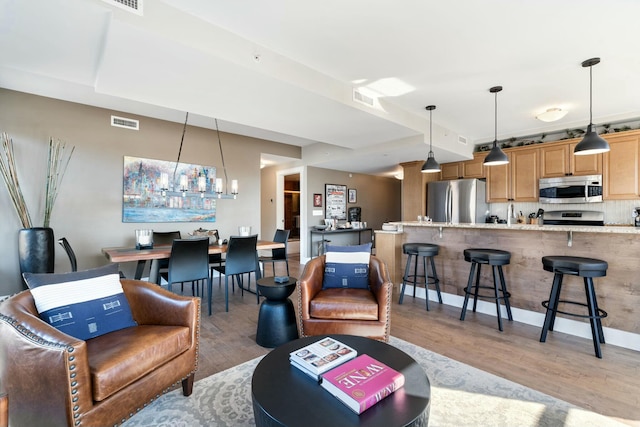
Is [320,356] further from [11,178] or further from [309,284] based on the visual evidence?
[11,178]

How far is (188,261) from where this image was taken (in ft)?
11.1

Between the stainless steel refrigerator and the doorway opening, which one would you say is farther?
the doorway opening

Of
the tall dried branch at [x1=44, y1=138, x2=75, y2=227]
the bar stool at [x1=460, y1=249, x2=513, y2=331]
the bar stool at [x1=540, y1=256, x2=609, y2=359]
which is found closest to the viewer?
the bar stool at [x1=540, y1=256, x2=609, y2=359]

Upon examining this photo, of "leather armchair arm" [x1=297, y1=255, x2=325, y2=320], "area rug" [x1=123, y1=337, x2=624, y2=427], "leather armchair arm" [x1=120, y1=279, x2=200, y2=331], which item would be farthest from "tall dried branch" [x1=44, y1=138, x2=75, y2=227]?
"leather armchair arm" [x1=297, y1=255, x2=325, y2=320]

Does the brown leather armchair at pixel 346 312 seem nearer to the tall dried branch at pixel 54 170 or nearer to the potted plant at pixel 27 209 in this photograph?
the potted plant at pixel 27 209

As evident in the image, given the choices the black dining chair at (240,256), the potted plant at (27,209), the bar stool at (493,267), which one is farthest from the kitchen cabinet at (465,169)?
the potted plant at (27,209)

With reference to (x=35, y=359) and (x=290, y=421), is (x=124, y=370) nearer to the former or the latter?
(x=35, y=359)

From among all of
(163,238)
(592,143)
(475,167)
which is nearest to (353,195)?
(475,167)

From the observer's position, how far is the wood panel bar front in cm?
259

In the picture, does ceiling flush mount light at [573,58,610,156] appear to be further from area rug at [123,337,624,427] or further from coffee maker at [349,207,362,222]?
coffee maker at [349,207,362,222]

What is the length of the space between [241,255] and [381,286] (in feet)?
6.59

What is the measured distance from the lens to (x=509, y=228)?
3.21 meters

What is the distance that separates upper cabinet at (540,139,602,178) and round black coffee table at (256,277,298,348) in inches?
194

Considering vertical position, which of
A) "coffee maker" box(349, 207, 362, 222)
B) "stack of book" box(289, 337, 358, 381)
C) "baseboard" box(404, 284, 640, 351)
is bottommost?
"baseboard" box(404, 284, 640, 351)
